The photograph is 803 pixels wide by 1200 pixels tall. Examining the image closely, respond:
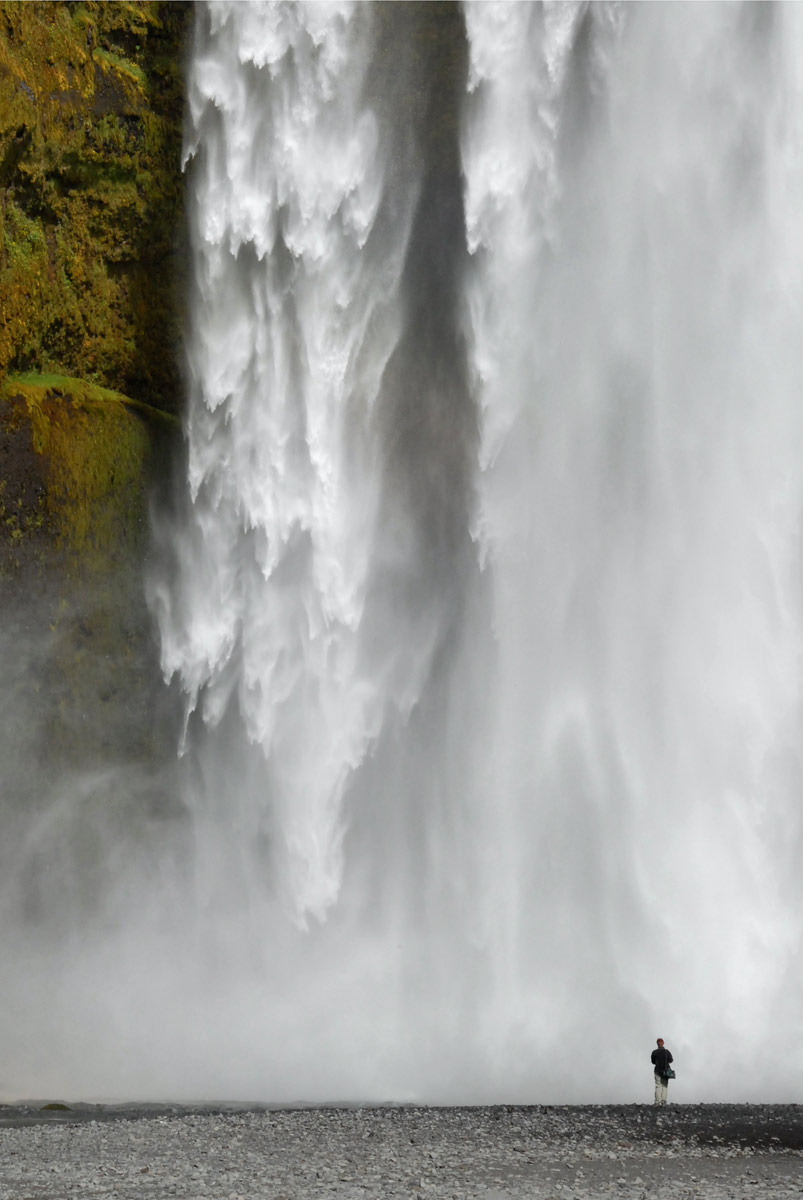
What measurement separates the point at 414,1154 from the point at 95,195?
43.2ft

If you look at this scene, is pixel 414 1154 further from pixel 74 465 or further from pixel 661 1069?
pixel 74 465

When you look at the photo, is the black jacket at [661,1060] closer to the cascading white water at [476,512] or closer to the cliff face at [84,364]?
the cascading white water at [476,512]

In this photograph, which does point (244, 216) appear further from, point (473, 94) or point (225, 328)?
point (473, 94)

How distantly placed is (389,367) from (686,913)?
8.30m

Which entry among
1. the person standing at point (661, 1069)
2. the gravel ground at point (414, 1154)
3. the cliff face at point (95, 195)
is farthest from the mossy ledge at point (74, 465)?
the person standing at point (661, 1069)

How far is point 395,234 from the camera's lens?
1769cm

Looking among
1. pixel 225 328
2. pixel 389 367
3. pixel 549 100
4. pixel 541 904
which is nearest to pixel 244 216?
pixel 225 328

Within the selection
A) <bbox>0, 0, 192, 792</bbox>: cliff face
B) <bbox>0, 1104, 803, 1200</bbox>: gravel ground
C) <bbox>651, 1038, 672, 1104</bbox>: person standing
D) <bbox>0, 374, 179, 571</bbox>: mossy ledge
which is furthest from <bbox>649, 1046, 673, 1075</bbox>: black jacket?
<bbox>0, 374, 179, 571</bbox>: mossy ledge

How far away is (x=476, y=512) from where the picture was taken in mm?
16906

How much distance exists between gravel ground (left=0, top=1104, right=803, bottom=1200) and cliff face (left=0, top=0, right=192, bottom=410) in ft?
32.9

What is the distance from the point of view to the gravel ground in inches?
351

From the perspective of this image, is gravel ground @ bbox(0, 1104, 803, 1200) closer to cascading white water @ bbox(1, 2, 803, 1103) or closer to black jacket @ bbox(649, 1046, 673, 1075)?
black jacket @ bbox(649, 1046, 673, 1075)

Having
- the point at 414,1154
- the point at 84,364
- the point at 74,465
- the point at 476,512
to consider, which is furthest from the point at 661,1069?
the point at 84,364

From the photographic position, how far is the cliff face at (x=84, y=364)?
16516 millimetres
